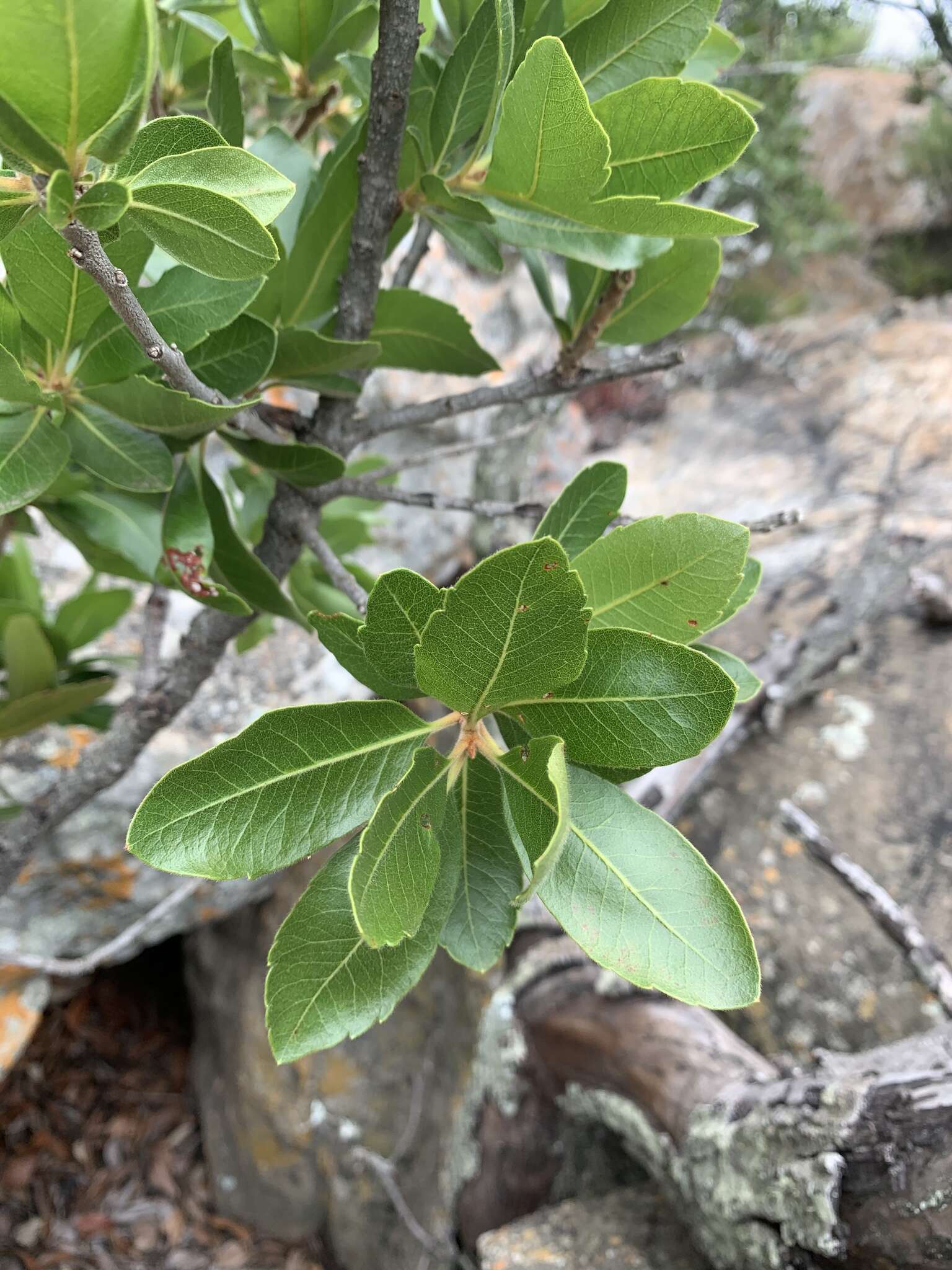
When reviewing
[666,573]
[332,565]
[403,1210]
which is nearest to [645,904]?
[666,573]

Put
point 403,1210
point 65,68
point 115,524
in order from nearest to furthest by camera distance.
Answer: point 65,68 < point 115,524 < point 403,1210

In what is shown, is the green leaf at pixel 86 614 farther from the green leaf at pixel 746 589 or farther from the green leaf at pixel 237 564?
the green leaf at pixel 746 589

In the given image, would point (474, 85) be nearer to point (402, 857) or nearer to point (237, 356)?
point (237, 356)

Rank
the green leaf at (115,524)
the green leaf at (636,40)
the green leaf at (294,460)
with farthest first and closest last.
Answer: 1. the green leaf at (115,524)
2. the green leaf at (294,460)
3. the green leaf at (636,40)

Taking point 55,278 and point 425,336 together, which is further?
point 425,336

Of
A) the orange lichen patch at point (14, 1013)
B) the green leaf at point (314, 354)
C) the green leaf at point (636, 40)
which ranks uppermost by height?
the green leaf at point (636, 40)

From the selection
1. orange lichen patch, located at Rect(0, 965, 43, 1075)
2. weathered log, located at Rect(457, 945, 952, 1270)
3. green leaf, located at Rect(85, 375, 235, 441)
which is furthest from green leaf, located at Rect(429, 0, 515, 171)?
orange lichen patch, located at Rect(0, 965, 43, 1075)

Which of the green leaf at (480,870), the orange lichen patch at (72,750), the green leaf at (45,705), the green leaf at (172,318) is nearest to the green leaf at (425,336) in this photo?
the green leaf at (172,318)
